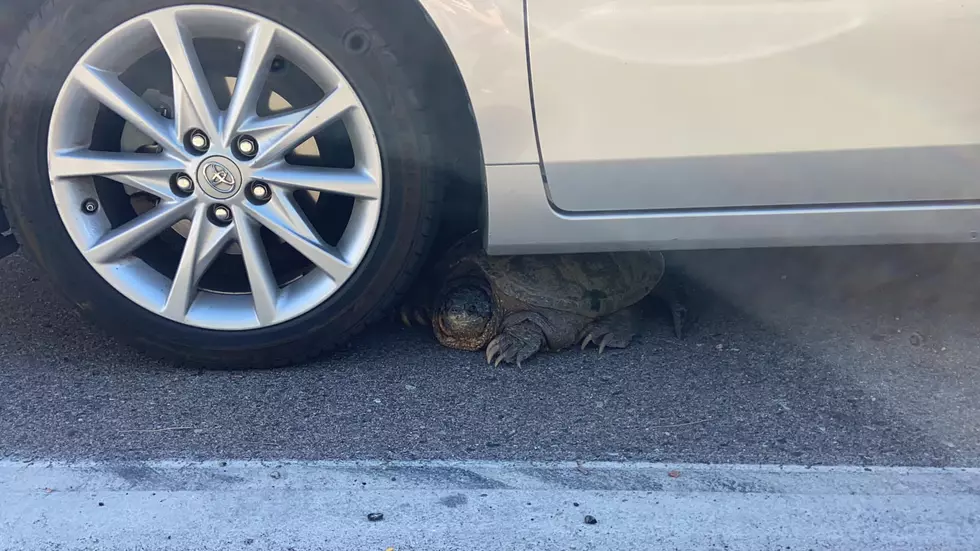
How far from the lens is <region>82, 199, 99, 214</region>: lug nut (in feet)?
8.04

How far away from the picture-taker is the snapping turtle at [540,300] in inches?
109

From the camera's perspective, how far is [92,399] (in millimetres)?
2406

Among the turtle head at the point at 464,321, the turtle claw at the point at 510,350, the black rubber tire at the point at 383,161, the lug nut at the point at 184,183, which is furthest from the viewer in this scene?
the turtle head at the point at 464,321

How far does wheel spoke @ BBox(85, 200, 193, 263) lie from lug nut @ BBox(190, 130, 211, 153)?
0.15 m

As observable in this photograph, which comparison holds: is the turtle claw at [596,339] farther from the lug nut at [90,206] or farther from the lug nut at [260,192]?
the lug nut at [90,206]

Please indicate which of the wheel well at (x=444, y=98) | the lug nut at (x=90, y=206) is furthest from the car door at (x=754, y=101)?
the lug nut at (x=90, y=206)

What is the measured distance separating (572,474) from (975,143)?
1.37m

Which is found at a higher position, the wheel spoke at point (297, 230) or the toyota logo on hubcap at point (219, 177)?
the toyota logo on hubcap at point (219, 177)

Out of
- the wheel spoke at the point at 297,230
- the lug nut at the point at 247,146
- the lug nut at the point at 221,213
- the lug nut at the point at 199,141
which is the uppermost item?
the lug nut at the point at 199,141

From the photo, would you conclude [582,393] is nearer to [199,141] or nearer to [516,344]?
[516,344]

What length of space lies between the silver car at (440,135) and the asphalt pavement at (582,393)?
0.21 m

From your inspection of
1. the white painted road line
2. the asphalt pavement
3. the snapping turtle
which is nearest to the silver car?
the asphalt pavement

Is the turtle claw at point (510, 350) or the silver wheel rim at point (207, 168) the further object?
the turtle claw at point (510, 350)

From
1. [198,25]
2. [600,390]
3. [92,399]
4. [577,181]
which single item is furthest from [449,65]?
[92,399]
